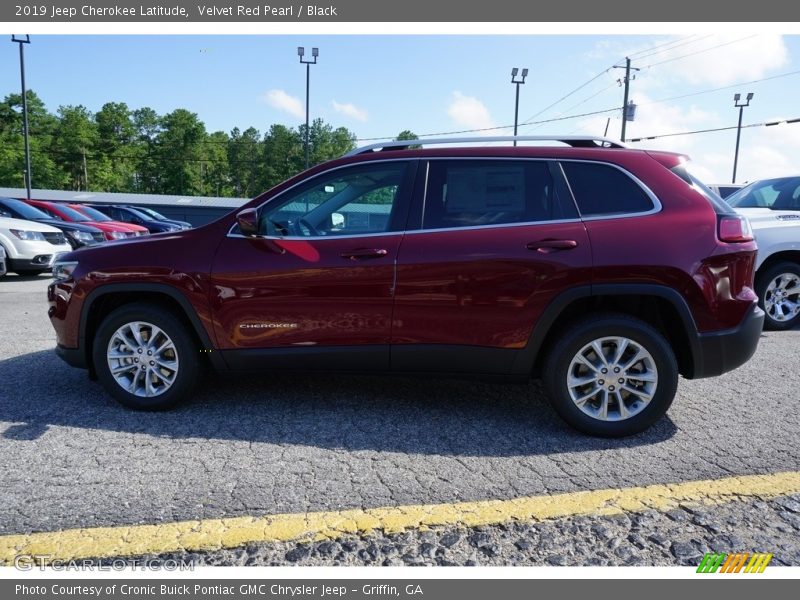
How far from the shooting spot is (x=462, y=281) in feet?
11.3

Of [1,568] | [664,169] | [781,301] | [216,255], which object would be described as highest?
[664,169]

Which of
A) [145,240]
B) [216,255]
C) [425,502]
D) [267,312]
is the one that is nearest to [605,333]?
[425,502]

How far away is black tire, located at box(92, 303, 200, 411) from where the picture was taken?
148 inches

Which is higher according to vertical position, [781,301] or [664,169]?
[664,169]

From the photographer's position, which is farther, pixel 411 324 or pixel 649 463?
pixel 411 324

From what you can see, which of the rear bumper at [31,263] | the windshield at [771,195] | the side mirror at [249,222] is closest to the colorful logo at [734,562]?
the side mirror at [249,222]

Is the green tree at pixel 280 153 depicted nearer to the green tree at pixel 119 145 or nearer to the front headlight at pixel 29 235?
the green tree at pixel 119 145

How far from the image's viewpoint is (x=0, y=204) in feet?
40.1

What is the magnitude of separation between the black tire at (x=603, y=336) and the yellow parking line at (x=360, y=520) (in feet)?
1.91

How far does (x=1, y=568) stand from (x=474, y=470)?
82.9 inches

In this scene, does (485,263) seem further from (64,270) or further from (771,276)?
(771,276)

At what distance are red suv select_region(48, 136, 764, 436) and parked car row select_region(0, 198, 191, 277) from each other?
400cm

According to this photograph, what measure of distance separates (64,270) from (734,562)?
4.29 m

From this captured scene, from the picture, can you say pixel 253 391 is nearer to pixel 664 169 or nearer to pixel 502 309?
pixel 502 309
